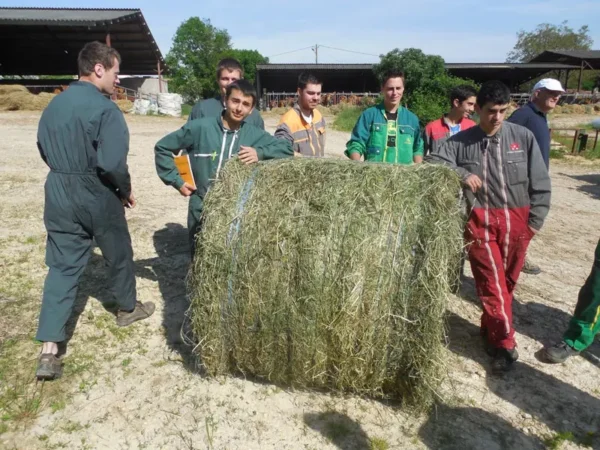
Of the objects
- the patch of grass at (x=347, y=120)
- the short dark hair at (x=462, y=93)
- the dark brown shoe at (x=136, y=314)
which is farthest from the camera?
the patch of grass at (x=347, y=120)

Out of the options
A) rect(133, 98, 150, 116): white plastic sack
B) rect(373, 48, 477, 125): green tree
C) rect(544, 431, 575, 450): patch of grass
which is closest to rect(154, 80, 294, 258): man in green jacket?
rect(544, 431, 575, 450): patch of grass

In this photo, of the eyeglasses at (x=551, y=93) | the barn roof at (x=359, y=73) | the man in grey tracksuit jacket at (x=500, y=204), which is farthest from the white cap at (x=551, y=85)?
the barn roof at (x=359, y=73)

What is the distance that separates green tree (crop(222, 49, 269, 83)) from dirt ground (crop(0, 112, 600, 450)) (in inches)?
2233

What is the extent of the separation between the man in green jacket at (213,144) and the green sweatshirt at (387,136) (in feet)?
3.76

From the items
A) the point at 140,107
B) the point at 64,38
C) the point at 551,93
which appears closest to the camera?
the point at 551,93

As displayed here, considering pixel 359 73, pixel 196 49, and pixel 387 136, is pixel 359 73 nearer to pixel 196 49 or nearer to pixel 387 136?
pixel 387 136

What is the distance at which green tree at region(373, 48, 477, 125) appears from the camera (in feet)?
71.4

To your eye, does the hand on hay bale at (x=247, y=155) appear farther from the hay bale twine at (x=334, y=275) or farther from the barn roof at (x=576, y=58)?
the barn roof at (x=576, y=58)

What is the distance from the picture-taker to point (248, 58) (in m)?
65.9

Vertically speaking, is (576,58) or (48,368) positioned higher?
(576,58)

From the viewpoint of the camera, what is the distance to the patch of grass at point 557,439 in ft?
9.19

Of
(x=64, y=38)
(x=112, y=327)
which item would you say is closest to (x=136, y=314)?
(x=112, y=327)

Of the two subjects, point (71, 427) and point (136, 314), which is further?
point (136, 314)

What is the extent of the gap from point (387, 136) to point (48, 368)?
359 centimetres
